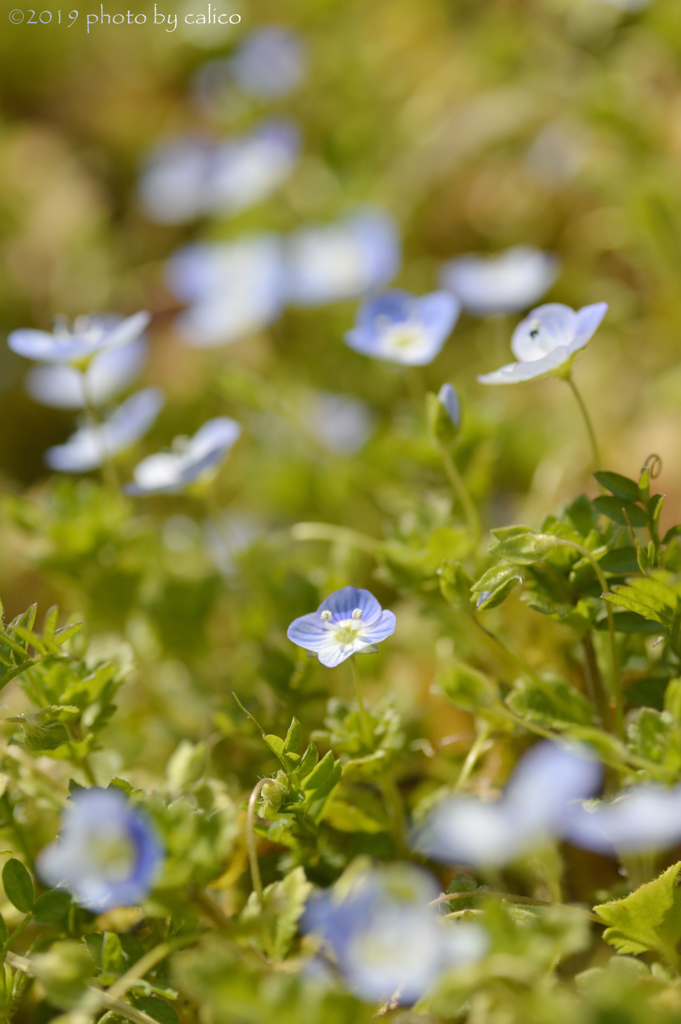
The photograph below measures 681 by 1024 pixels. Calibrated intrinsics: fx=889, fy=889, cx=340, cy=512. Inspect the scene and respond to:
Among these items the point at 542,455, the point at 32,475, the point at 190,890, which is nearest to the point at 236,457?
the point at 32,475

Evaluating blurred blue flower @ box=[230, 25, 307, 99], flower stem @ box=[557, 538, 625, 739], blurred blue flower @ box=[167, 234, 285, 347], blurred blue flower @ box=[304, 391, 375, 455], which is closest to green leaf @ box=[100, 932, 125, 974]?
flower stem @ box=[557, 538, 625, 739]

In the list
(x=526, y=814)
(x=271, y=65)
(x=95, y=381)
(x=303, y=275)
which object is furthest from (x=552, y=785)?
(x=271, y=65)

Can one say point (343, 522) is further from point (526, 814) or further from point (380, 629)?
point (526, 814)

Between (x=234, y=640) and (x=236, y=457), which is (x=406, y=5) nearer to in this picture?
(x=236, y=457)

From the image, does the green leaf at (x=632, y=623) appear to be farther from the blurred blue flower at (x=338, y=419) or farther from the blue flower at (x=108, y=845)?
the blurred blue flower at (x=338, y=419)

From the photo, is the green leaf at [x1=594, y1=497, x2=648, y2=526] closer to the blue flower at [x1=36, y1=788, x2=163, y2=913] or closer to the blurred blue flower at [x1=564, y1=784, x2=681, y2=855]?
the blurred blue flower at [x1=564, y1=784, x2=681, y2=855]

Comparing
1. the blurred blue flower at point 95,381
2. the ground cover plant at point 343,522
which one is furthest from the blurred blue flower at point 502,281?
the blurred blue flower at point 95,381
